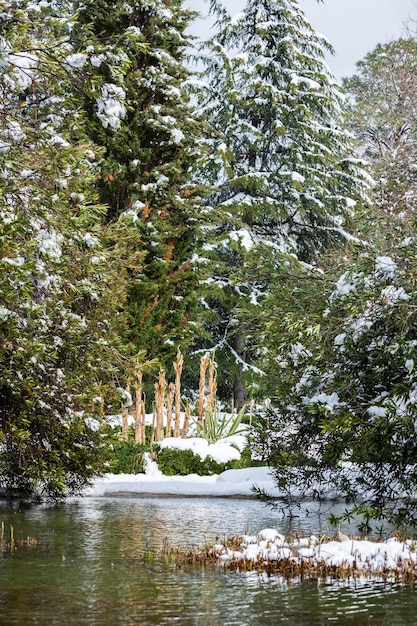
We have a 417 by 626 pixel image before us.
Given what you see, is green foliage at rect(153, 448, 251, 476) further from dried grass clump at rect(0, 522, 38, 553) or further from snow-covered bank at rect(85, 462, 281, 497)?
dried grass clump at rect(0, 522, 38, 553)

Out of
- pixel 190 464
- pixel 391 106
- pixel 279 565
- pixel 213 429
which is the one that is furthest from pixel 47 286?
pixel 391 106

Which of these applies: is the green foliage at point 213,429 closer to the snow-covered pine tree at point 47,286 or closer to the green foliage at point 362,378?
the snow-covered pine tree at point 47,286

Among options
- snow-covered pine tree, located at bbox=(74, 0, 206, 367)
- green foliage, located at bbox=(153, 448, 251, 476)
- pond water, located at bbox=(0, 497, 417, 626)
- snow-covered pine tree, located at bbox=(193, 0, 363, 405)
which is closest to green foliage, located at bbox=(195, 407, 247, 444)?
green foliage, located at bbox=(153, 448, 251, 476)

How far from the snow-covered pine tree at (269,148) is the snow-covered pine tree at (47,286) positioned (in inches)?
518

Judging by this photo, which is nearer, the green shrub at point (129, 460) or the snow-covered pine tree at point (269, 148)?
the green shrub at point (129, 460)

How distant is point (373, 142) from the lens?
1321 inches

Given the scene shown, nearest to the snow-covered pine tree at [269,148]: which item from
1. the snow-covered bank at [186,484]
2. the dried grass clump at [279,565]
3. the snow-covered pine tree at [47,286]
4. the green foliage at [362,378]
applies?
the snow-covered bank at [186,484]

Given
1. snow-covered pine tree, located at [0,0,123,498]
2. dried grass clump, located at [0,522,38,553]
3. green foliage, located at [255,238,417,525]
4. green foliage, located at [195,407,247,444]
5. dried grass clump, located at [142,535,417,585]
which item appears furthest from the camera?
green foliage, located at [195,407,247,444]

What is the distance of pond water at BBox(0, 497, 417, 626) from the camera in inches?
232

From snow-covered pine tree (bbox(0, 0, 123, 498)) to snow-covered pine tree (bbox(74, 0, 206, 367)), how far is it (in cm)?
800

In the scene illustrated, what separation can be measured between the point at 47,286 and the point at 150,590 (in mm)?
5135

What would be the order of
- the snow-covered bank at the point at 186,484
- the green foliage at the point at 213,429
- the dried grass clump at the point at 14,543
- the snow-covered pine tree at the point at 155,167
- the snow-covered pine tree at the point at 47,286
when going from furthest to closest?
the snow-covered pine tree at the point at 155,167
the green foliage at the point at 213,429
the snow-covered bank at the point at 186,484
the snow-covered pine tree at the point at 47,286
the dried grass clump at the point at 14,543

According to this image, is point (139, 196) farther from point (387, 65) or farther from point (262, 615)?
point (262, 615)

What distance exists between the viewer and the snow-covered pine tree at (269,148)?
26.2 metres
